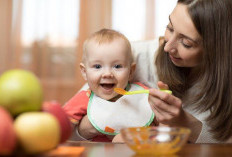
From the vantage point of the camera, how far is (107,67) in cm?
147

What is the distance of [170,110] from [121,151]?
39cm

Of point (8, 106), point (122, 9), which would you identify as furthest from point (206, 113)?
point (122, 9)

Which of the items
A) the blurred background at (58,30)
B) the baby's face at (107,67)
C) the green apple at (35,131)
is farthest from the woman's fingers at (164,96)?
the blurred background at (58,30)

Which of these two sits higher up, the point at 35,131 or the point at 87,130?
the point at 35,131

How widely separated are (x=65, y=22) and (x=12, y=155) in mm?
2784

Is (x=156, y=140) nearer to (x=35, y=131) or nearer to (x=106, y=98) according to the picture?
(x=35, y=131)

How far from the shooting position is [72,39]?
3303 millimetres

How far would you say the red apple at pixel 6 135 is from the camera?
0.55 metres

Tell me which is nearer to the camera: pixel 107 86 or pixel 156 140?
pixel 156 140

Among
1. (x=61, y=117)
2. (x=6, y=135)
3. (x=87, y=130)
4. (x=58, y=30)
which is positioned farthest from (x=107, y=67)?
(x=58, y=30)

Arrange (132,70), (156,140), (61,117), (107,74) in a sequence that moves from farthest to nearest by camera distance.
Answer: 1. (132,70)
2. (107,74)
3. (156,140)
4. (61,117)

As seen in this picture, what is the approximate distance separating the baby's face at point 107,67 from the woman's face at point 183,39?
0.76ft

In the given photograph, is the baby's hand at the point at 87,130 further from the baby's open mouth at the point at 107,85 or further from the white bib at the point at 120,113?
the baby's open mouth at the point at 107,85

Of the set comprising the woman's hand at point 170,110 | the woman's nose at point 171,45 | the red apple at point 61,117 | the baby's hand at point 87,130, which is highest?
the woman's nose at point 171,45
